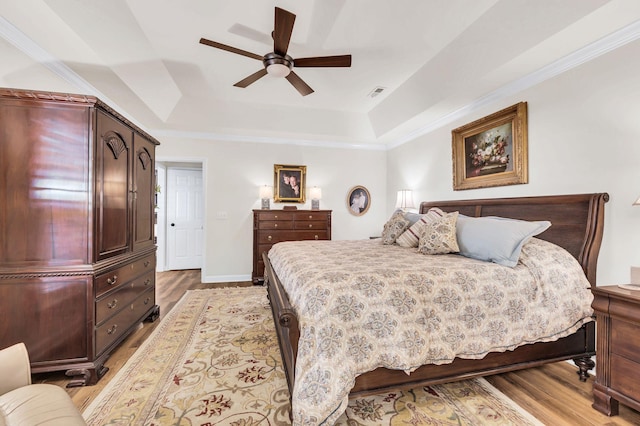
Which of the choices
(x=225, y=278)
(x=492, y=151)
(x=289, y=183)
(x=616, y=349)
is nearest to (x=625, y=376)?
(x=616, y=349)

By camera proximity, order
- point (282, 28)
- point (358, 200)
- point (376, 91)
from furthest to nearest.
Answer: point (358, 200) → point (376, 91) → point (282, 28)

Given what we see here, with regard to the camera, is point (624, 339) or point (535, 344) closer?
point (624, 339)

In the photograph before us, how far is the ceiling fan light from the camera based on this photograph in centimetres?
247

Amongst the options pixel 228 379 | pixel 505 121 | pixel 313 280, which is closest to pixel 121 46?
pixel 313 280

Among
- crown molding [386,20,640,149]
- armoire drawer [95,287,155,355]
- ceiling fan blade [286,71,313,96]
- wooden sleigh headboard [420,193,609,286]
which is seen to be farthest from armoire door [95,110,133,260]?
crown molding [386,20,640,149]

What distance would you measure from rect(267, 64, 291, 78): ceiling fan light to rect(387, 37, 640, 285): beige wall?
237 centimetres

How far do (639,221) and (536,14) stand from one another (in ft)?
5.49

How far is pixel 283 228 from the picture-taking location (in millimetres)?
4766

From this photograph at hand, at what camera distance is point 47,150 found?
6.25 ft

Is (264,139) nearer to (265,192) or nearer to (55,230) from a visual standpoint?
(265,192)

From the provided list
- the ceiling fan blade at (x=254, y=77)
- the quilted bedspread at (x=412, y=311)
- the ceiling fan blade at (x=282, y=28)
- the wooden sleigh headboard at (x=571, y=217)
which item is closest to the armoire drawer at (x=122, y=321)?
the quilted bedspread at (x=412, y=311)

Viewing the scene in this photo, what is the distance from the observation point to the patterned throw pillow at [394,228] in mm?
3232

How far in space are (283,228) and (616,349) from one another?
13.0 ft

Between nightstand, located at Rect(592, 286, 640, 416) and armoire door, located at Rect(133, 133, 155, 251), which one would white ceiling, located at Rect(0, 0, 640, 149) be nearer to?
armoire door, located at Rect(133, 133, 155, 251)
